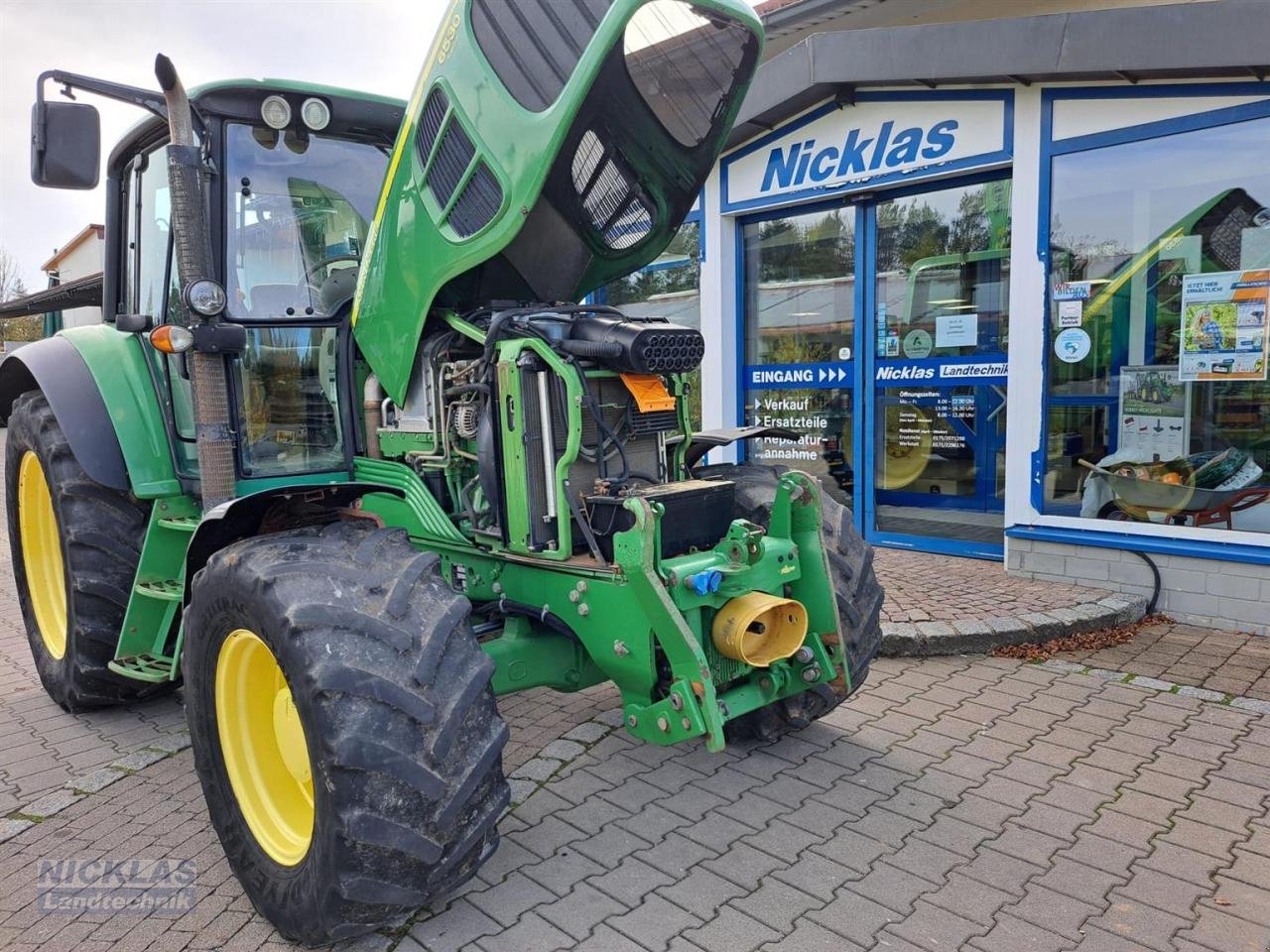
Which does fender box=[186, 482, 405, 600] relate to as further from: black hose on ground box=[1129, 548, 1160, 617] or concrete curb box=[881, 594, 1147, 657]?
black hose on ground box=[1129, 548, 1160, 617]

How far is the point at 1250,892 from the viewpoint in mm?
2775

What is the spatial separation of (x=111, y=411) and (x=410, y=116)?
1943 mm

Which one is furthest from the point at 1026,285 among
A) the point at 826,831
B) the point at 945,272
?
the point at 826,831

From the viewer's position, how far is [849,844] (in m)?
3.08

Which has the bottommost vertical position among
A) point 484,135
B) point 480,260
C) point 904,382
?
point 904,382

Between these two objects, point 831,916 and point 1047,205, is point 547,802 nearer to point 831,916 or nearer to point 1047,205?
point 831,916

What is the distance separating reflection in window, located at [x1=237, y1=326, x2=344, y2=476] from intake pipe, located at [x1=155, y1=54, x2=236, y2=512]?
0.21 meters

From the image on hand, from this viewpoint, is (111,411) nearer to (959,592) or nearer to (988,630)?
(988,630)

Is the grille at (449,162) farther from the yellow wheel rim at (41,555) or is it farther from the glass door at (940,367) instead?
the glass door at (940,367)

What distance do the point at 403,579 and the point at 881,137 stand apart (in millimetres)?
5353

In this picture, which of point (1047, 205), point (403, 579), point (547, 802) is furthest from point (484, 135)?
point (1047, 205)

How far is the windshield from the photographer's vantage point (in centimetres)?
355

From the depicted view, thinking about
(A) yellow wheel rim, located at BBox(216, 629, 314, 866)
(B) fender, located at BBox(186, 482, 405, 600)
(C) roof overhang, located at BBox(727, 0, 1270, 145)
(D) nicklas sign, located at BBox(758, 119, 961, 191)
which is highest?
(C) roof overhang, located at BBox(727, 0, 1270, 145)

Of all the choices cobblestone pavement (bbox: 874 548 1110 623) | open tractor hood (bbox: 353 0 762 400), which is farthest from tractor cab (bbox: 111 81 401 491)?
cobblestone pavement (bbox: 874 548 1110 623)
